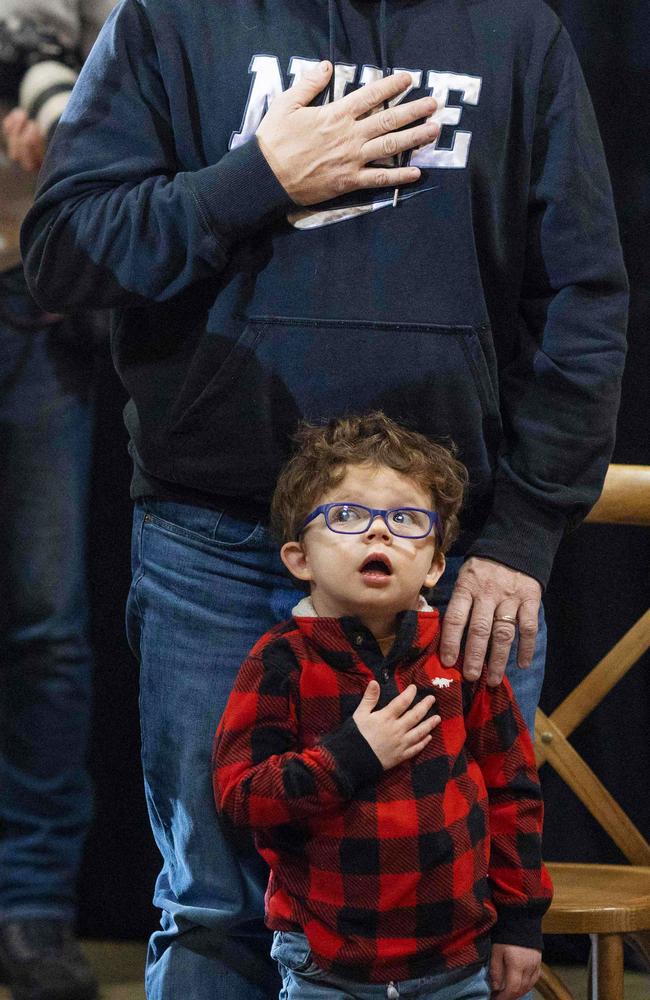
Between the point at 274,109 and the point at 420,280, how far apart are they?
238mm

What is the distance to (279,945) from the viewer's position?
1.21m

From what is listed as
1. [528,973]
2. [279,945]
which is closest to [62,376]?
[279,945]

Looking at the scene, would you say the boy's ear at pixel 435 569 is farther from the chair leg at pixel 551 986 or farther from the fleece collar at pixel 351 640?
the chair leg at pixel 551 986

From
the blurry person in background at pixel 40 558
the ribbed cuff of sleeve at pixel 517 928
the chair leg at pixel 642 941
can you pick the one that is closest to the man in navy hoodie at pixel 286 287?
the ribbed cuff of sleeve at pixel 517 928

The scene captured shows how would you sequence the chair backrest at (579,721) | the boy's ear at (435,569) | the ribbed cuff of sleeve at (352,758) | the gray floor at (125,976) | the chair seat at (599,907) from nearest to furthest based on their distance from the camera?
1. the ribbed cuff of sleeve at (352,758)
2. the boy's ear at (435,569)
3. the chair seat at (599,907)
4. the chair backrest at (579,721)
5. the gray floor at (125,976)

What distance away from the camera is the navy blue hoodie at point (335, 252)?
1.23 m

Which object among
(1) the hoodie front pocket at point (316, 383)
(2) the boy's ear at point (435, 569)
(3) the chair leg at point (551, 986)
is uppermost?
(1) the hoodie front pocket at point (316, 383)

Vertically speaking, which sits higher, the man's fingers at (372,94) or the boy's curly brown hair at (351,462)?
the man's fingers at (372,94)

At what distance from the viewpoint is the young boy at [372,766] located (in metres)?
1.15

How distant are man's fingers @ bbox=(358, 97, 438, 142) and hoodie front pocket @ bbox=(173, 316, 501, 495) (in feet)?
0.68

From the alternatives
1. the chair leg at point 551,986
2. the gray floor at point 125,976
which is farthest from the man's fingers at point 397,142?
the gray floor at point 125,976

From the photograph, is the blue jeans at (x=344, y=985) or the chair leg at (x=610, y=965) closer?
the blue jeans at (x=344, y=985)

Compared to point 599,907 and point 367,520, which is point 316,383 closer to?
point 367,520

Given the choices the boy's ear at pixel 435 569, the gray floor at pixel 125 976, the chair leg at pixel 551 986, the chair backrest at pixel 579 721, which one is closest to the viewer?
the boy's ear at pixel 435 569
